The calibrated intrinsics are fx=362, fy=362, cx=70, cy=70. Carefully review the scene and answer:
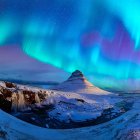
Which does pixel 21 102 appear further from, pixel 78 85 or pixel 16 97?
pixel 78 85

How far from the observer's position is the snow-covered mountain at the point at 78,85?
158m

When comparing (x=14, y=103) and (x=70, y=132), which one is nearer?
(x=70, y=132)

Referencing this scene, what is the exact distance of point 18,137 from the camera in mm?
58344

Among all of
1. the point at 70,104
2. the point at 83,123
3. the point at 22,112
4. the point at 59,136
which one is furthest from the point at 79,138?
the point at 70,104

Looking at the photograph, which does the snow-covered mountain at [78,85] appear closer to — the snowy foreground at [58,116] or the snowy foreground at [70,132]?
the snowy foreground at [58,116]

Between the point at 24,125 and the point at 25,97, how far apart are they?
68.9 feet

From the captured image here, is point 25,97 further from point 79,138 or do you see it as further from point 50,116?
point 79,138

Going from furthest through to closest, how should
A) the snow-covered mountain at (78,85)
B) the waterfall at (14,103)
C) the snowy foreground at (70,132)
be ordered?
the snow-covered mountain at (78,85), the waterfall at (14,103), the snowy foreground at (70,132)

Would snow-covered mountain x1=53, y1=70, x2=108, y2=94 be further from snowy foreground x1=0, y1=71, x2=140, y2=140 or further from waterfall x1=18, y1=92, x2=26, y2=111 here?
waterfall x1=18, y1=92, x2=26, y2=111

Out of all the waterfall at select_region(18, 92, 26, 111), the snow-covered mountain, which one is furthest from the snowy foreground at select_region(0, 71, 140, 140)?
the snow-covered mountain

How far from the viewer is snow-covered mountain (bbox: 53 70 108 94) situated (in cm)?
15750

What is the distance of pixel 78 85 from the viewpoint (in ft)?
543

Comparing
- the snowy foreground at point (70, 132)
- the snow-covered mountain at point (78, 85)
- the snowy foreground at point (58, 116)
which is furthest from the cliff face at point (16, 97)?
the snow-covered mountain at point (78, 85)

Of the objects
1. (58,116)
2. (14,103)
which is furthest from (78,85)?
(14,103)
